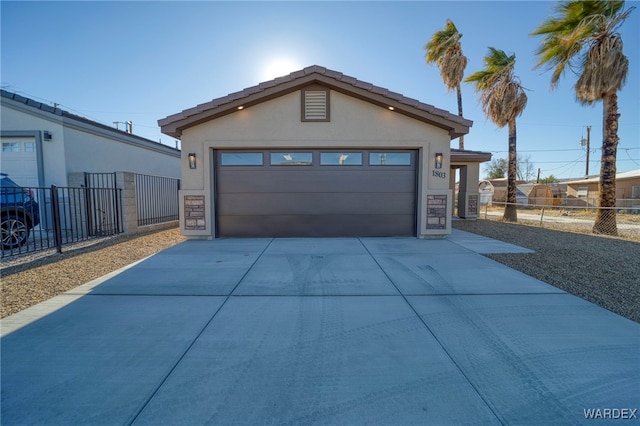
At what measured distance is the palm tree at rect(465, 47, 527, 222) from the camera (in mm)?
12203

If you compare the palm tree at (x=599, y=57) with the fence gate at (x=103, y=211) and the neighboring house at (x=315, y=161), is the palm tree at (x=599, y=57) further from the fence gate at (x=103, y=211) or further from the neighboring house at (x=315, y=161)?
the fence gate at (x=103, y=211)

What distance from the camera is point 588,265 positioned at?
17.4ft

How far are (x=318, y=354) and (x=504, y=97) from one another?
1443 cm

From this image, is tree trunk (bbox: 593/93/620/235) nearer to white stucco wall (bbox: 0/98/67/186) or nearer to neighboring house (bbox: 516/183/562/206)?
neighboring house (bbox: 516/183/562/206)

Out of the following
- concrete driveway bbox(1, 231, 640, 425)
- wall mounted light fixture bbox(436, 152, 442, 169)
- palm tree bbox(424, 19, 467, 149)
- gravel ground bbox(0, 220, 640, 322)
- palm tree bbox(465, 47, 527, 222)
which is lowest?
concrete driveway bbox(1, 231, 640, 425)

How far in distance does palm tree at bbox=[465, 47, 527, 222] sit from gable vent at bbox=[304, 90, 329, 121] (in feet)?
31.5

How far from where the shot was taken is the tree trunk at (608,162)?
9039 mm

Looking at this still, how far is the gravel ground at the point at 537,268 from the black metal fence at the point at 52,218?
34.9 inches

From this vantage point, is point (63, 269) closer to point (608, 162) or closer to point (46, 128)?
point (46, 128)

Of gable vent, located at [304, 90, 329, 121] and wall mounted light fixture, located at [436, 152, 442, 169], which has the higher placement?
gable vent, located at [304, 90, 329, 121]

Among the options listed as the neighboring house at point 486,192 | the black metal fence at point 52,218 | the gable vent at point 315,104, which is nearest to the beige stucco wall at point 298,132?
the gable vent at point 315,104

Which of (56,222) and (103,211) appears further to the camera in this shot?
(103,211)

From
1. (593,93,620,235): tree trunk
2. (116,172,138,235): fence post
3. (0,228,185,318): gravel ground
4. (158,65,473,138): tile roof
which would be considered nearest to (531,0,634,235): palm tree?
(593,93,620,235): tree trunk

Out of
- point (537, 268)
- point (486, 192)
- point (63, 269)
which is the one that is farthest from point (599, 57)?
point (486, 192)
